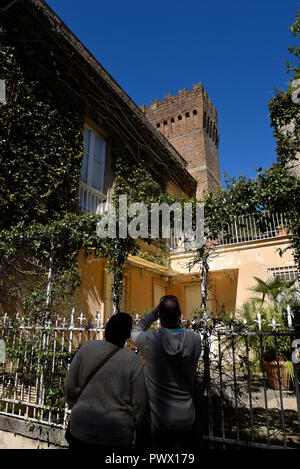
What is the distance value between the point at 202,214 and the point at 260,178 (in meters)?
1.15

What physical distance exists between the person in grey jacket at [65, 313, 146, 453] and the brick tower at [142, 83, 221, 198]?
1970cm

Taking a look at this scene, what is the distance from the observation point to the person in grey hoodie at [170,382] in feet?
6.80

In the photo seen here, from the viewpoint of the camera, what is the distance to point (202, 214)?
212 inches

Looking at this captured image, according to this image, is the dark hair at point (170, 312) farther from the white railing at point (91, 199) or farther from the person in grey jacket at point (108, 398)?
the white railing at point (91, 199)

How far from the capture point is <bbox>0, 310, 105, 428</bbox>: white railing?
4043mm

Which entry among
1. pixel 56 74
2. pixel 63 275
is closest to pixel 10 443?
pixel 63 275

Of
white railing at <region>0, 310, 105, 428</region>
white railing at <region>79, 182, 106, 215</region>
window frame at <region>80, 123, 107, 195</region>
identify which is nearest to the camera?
white railing at <region>0, 310, 105, 428</region>

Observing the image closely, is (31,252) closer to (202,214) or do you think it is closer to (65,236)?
(65,236)

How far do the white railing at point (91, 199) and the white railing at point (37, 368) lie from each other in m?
4.71

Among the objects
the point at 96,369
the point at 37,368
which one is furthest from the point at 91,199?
the point at 96,369

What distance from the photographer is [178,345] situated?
82.8 inches

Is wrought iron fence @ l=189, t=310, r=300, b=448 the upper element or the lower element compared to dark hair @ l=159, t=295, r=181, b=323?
lower

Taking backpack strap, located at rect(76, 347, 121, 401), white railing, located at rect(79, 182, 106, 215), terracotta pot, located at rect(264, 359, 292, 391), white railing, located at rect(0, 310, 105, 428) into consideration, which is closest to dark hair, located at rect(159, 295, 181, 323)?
backpack strap, located at rect(76, 347, 121, 401)

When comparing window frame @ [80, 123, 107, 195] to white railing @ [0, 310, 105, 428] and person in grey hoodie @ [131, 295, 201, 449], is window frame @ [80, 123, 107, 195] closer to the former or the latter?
white railing @ [0, 310, 105, 428]
